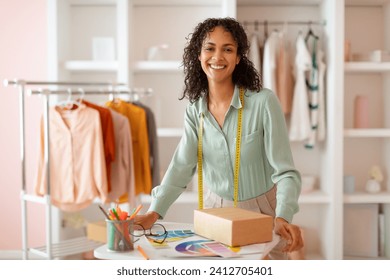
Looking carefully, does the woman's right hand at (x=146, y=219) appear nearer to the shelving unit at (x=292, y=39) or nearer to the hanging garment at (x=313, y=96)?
the shelving unit at (x=292, y=39)

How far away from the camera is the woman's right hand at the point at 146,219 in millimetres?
1167

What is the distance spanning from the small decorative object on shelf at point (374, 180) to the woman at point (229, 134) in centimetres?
168

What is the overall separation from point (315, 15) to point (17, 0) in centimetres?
154

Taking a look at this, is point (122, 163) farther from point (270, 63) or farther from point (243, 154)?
point (243, 154)

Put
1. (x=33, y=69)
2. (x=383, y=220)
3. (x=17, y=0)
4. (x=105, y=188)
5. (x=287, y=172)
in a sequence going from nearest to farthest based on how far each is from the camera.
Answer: (x=287, y=172), (x=17, y=0), (x=105, y=188), (x=33, y=69), (x=383, y=220)

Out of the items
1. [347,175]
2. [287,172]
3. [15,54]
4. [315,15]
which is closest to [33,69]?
[15,54]

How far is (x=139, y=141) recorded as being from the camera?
261 cm

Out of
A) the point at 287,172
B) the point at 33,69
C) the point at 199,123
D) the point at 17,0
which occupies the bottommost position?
the point at 287,172

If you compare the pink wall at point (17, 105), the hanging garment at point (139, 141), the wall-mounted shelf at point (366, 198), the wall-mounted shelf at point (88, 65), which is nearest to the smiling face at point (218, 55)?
the pink wall at point (17, 105)

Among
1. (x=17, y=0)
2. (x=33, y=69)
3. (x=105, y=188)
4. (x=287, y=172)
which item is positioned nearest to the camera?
(x=287, y=172)

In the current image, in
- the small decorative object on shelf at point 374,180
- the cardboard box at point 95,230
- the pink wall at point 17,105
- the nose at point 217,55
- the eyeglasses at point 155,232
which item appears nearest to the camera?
the eyeglasses at point 155,232

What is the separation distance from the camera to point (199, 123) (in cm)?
130

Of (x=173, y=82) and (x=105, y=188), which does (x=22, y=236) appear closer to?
(x=105, y=188)

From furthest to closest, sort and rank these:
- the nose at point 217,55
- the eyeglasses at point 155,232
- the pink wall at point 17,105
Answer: the pink wall at point 17,105 < the nose at point 217,55 < the eyeglasses at point 155,232
